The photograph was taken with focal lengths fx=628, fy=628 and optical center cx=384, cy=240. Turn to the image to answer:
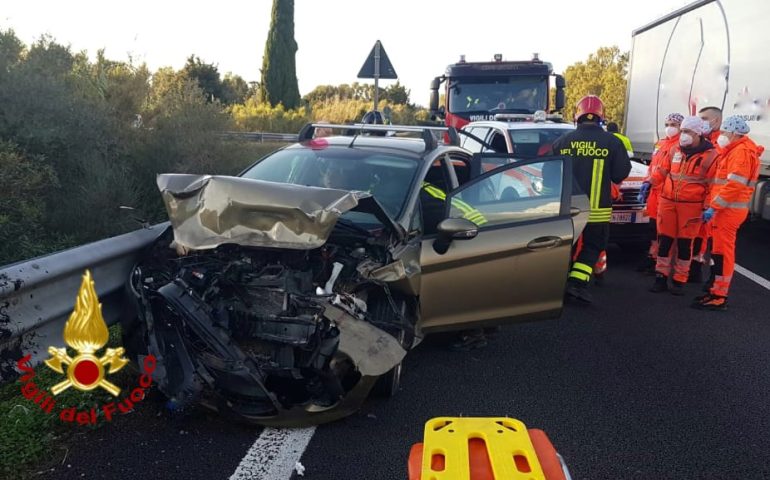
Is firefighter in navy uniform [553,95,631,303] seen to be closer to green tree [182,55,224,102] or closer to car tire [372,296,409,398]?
car tire [372,296,409,398]

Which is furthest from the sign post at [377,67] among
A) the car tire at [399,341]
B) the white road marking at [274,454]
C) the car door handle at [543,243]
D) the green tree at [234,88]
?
the green tree at [234,88]

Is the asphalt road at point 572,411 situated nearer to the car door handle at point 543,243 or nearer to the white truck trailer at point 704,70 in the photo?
the car door handle at point 543,243

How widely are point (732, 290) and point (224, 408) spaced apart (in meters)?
6.00

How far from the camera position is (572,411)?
3.87 m

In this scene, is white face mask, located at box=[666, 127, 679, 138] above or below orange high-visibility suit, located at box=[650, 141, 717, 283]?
above

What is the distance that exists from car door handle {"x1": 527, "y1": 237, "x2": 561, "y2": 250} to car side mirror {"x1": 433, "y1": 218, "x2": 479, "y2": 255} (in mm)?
482

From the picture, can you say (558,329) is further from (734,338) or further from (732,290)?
(732,290)

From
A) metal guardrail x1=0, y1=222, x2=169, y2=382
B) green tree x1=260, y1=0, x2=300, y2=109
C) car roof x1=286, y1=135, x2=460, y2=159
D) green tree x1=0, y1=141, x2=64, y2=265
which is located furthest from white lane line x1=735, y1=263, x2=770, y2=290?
green tree x1=260, y1=0, x2=300, y2=109

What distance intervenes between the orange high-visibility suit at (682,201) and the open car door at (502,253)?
2595mm

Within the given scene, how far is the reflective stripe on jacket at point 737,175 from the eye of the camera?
238 inches

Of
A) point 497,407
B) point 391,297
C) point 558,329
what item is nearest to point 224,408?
point 391,297

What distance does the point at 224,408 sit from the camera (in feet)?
10.8

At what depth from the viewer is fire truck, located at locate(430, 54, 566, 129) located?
14.3 metres

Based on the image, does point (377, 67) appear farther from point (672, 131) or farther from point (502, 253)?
point (502, 253)
